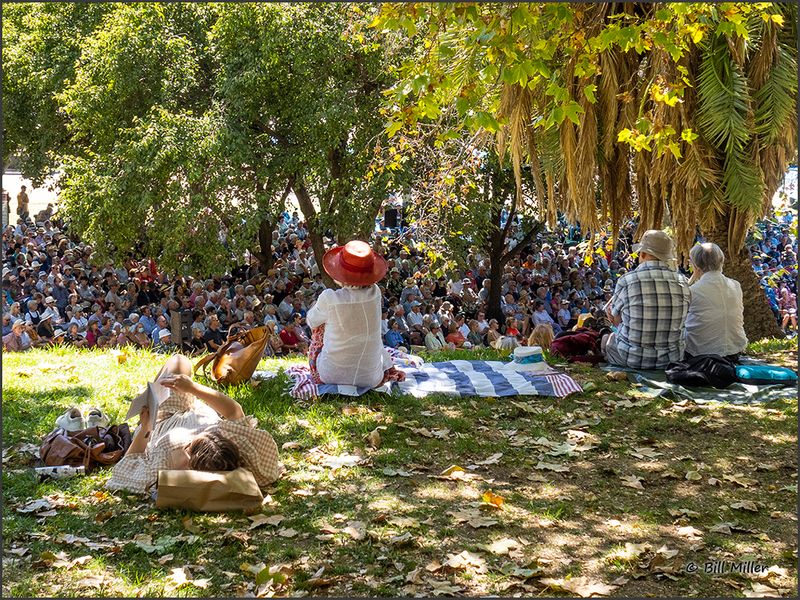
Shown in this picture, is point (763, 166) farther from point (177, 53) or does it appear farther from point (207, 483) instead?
point (177, 53)

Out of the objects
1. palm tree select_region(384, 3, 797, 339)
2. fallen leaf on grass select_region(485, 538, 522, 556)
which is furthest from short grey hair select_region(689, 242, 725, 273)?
fallen leaf on grass select_region(485, 538, 522, 556)

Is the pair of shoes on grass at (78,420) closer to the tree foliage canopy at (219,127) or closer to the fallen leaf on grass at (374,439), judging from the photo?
the fallen leaf on grass at (374,439)

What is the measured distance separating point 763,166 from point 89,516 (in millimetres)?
8144

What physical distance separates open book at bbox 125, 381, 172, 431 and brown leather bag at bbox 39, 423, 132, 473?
0.77ft

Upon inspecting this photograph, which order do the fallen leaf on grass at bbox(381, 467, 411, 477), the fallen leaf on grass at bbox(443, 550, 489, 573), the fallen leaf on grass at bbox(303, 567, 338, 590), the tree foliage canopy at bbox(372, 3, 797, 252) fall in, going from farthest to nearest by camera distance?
the tree foliage canopy at bbox(372, 3, 797, 252) → the fallen leaf on grass at bbox(381, 467, 411, 477) → the fallen leaf on grass at bbox(443, 550, 489, 573) → the fallen leaf on grass at bbox(303, 567, 338, 590)

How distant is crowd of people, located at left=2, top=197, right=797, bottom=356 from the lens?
14.9m

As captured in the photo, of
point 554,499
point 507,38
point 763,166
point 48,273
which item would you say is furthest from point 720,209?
point 48,273

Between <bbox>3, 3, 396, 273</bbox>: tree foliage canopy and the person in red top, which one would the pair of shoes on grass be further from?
<bbox>3, 3, 396, 273</bbox>: tree foliage canopy

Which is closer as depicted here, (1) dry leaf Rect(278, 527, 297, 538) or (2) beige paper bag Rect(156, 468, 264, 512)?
(1) dry leaf Rect(278, 527, 297, 538)

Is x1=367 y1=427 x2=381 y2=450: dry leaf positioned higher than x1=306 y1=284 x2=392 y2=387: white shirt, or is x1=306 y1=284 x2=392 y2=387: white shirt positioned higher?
x1=306 y1=284 x2=392 y2=387: white shirt

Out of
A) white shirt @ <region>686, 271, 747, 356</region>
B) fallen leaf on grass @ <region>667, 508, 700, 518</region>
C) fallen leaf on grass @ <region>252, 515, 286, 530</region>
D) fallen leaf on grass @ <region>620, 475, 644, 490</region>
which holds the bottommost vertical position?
fallen leaf on grass @ <region>667, 508, 700, 518</region>

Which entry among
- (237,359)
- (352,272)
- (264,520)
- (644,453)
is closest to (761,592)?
(644,453)

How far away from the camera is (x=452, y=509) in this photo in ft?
15.9

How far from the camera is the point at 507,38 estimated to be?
5.54m
